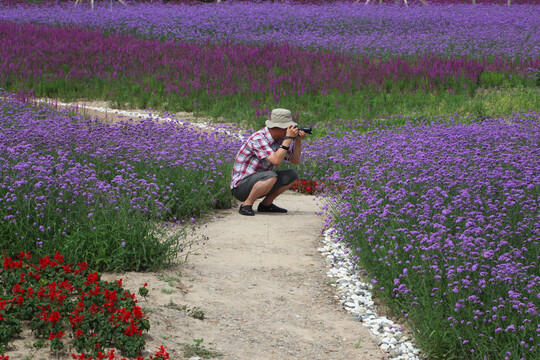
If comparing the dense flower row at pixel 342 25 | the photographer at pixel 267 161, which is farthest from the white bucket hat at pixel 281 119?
the dense flower row at pixel 342 25

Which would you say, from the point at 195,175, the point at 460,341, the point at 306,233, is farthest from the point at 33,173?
the point at 460,341

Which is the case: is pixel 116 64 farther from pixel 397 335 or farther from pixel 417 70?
pixel 397 335

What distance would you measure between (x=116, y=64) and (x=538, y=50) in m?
10.5

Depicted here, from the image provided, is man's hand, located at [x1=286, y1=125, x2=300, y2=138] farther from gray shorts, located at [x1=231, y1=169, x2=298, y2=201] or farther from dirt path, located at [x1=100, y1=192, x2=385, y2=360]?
dirt path, located at [x1=100, y1=192, x2=385, y2=360]

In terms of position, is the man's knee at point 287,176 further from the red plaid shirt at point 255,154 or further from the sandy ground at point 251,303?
the sandy ground at point 251,303

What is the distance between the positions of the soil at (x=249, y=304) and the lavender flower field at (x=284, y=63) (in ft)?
19.6

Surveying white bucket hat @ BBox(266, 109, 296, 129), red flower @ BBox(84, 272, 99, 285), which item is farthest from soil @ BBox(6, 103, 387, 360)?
white bucket hat @ BBox(266, 109, 296, 129)

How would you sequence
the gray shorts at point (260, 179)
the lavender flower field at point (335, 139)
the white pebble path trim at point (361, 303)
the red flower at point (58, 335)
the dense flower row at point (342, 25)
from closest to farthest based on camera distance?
the red flower at point (58, 335), the white pebble path trim at point (361, 303), the lavender flower field at point (335, 139), the gray shorts at point (260, 179), the dense flower row at point (342, 25)

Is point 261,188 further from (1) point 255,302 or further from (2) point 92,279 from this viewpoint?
(2) point 92,279

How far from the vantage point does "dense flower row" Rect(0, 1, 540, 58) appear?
18359 millimetres

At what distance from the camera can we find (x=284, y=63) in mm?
16250

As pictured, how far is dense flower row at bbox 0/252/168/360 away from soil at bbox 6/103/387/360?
123 mm

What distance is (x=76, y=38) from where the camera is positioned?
752 inches

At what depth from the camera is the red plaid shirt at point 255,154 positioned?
7781 mm
